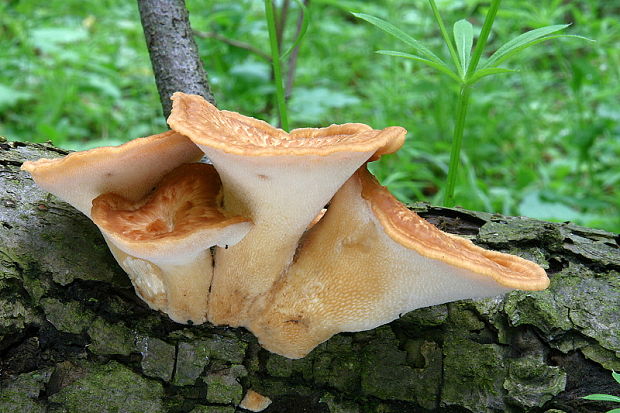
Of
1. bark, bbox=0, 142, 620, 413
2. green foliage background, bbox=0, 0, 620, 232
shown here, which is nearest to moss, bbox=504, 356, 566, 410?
bark, bbox=0, 142, 620, 413

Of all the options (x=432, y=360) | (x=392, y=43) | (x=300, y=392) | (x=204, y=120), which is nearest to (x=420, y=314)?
(x=432, y=360)

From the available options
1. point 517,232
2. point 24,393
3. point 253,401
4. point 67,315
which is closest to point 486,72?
point 517,232

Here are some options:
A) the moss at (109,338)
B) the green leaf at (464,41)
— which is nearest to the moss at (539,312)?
the green leaf at (464,41)

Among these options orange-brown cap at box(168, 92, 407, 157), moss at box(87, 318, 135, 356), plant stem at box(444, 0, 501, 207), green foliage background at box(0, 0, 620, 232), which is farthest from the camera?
green foliage background at box(0, 0, 620, 232)

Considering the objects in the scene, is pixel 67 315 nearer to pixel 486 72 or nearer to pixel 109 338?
pixel 109 338

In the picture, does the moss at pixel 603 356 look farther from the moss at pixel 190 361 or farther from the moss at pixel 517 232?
the moss at pixel 190 361

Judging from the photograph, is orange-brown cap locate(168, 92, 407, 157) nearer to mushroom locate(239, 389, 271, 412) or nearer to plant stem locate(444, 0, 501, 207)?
plant stem locate(444, 0, 501, 207)

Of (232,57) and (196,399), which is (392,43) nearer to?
(232,57)
